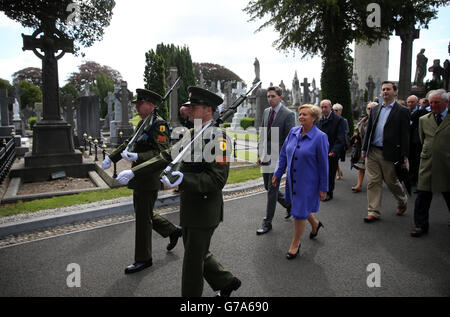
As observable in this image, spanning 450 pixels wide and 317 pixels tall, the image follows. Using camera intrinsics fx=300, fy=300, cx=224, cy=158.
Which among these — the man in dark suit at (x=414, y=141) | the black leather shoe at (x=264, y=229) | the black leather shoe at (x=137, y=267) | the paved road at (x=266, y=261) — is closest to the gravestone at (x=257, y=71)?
the man in dark suit at (x=414, y=141)

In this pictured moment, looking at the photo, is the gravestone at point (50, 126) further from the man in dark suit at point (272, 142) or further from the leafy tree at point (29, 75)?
the leafy tree at point (29, 75)

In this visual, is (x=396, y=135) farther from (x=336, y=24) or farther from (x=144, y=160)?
(x=336, y=24)

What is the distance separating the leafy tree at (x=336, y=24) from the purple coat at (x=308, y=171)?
12127mm

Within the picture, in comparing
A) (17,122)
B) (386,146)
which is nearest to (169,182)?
(386,146)

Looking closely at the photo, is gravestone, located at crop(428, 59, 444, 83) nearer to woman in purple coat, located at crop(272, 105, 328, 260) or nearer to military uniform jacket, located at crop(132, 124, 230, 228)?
woman in purple coat, located at crop(272, 105, 328, 260)

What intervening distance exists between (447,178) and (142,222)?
436cm

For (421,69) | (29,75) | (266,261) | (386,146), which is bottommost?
(266,261)

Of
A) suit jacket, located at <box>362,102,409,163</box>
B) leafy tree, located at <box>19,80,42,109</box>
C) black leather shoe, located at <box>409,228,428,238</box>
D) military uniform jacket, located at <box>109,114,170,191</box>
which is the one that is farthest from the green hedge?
leafy tree, located at <box>19,80,42,109</box>

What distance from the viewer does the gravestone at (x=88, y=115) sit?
16359 millimetres

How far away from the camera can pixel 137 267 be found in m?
3.58

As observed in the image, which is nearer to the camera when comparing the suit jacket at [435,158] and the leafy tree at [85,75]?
the suit jacket at [435,158]

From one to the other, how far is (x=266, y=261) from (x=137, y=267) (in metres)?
1.60

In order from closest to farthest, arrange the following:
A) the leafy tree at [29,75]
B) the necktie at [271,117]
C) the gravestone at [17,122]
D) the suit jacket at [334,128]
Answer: the necktie at [271,117]
the suit jacket at [334,128]
the gravestone at [17,122]
the leafy tree at [29,75]
